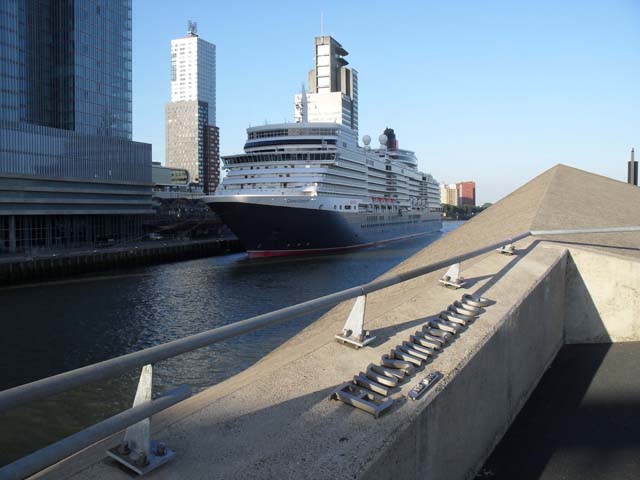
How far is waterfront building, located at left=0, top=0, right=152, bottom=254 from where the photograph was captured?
41625 mm

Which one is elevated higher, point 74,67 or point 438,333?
point 74,67

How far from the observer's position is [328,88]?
4190 inches

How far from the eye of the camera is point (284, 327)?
15562mm

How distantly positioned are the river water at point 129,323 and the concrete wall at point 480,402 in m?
6.77

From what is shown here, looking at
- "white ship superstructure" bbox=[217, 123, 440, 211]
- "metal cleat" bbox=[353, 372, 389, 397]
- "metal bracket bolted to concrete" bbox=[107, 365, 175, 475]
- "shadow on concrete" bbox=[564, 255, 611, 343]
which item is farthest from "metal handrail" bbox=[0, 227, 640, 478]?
"white ship superstructure" bbox=[217, 123, 440, 211]

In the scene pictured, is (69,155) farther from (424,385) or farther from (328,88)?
(328,88)

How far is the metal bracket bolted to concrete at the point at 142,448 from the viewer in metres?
2.34

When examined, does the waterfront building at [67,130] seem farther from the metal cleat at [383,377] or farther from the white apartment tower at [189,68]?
the white apartment tower at [189,68]

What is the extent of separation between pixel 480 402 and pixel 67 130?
55794mm

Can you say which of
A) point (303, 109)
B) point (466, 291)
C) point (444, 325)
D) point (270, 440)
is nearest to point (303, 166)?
point (303, 109)

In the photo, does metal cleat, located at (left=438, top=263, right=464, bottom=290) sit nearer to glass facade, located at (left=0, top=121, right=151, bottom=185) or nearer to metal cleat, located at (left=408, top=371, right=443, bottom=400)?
metal cleat, located at (left=408, top=371, right=443, bottom=400)

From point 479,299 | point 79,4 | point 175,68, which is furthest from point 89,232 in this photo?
point 175,68

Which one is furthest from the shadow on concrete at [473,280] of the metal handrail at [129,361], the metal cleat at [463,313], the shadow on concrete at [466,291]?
the metal handrail at [129,361]

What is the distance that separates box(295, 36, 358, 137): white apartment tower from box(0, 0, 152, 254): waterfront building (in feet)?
138
